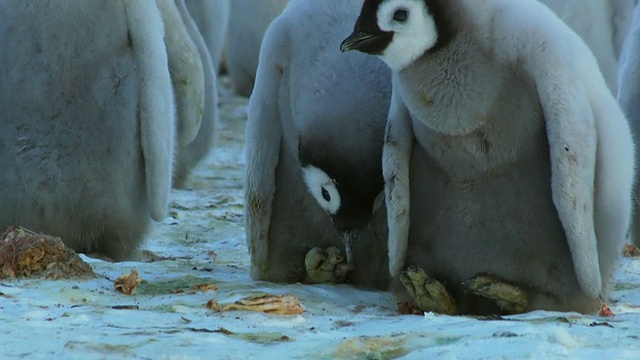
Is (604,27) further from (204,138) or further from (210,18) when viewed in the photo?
(210,18)

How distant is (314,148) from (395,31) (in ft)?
1.88

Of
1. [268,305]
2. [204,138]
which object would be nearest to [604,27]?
[204,138]

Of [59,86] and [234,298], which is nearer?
[234,298]

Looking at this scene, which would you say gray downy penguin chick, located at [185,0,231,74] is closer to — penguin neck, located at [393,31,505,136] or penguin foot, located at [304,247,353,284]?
penguin foot, located at [304,247,353,284]

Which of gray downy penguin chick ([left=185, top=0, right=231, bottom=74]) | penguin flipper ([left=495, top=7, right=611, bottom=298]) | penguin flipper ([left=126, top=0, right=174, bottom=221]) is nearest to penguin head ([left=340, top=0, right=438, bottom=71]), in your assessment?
penguin flipper ([left=495, top=7, right=611, bottom=298])

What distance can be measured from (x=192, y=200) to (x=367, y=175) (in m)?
3.59

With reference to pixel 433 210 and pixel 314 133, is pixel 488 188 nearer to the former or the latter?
pixel 433 210

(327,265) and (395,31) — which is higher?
(395,31)

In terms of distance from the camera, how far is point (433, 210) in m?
4.34

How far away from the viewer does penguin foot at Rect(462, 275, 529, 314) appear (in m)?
4.16

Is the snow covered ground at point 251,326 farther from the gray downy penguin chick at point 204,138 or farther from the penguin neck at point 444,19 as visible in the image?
the gray downy penguin chick at point 204,138

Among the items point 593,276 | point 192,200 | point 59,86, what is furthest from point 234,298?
point 192,200

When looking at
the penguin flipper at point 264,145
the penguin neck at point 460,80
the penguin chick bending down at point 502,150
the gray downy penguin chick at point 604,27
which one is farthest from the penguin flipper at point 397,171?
the gray downy penguin chick at point 604,27

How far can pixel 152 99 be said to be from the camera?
5.27 metres
